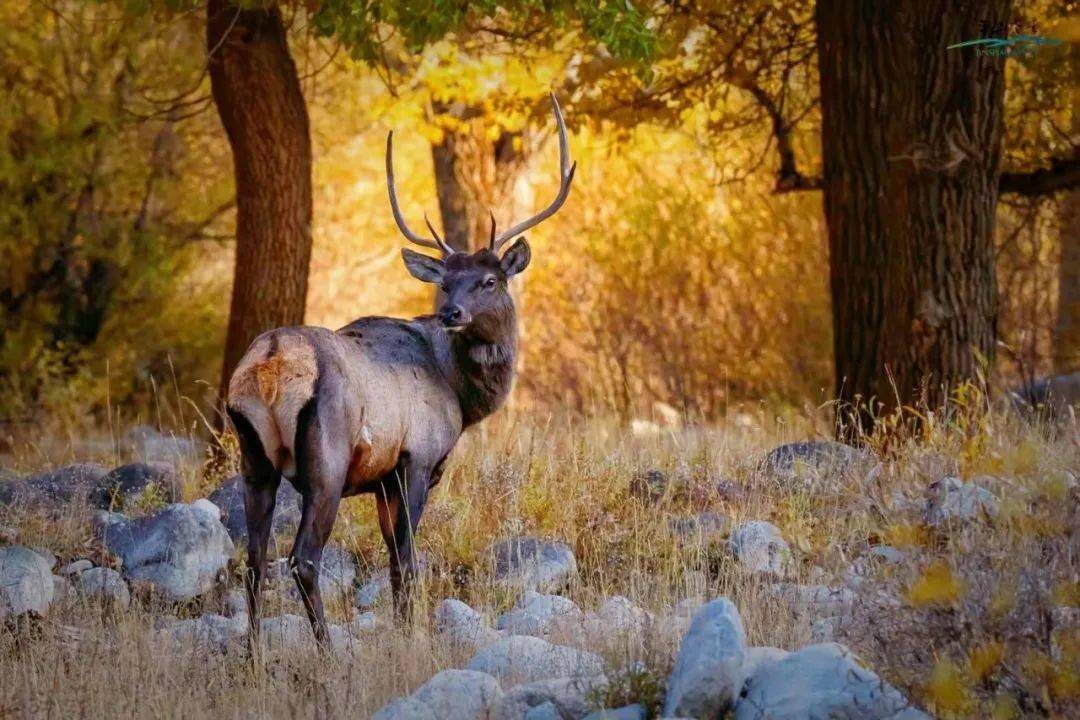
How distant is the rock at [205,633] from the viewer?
239 inches

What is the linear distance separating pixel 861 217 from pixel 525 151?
5915 millimetres

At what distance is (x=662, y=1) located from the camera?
11.7 m

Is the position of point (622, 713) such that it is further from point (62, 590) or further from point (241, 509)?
point (241, 509)

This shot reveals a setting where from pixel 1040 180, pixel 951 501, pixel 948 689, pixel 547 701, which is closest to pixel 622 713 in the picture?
pixel 547 701

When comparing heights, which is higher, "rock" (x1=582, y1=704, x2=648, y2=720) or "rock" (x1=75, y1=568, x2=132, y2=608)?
"rock" (x1=582, y1=704, x2=648, y2=720)

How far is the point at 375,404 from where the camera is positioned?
6.46 metres

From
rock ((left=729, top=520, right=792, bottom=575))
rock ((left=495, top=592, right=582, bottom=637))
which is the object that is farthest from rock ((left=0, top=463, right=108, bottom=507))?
rock ((left=729, top=520, right=792, bottom=575))

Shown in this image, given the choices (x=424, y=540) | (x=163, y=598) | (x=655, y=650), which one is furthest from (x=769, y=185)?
(x=655, y=650)

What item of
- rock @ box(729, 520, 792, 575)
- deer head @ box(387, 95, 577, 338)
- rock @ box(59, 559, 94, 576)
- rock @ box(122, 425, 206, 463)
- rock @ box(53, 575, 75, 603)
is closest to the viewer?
rock @ box(53, 575, 75, 603)

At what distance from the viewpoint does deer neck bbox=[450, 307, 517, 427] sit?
7.33 metres

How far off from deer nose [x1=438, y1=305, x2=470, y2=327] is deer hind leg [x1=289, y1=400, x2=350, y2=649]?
1.02 metres

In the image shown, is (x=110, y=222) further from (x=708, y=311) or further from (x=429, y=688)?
(x=429, y=688)

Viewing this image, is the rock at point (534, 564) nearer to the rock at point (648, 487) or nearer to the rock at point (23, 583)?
the rock at point (648, 487)

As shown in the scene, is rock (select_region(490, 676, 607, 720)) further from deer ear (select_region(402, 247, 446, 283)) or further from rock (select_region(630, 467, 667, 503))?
rock (select_region(630, 467, 667, 503))
